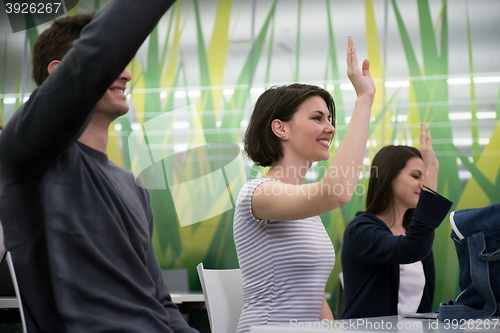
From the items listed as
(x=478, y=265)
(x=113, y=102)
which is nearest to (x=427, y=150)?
(x=478, y=265)

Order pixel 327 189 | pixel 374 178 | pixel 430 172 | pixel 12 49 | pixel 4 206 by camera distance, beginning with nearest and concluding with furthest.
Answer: pixel 4 206
pixel 327 189
pixel 430 172
pixel 374 178
pixel 12 49

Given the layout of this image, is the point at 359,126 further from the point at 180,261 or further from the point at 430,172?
the point at 180,261

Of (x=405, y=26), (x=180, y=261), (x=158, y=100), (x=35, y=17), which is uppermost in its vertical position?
(x=35, y=17)

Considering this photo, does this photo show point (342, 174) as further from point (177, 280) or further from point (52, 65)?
point (177, 280)

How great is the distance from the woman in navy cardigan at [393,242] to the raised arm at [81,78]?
0.95 meters

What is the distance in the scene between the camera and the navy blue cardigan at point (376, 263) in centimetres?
151

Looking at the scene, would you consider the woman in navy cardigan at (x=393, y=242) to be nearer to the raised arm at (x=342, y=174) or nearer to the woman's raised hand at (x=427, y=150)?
the woman's raised hand at (x=427, y=150)

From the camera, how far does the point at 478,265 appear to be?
113 centimetres

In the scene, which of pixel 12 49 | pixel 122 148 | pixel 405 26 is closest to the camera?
pixel 405 26

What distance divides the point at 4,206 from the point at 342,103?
3.22m

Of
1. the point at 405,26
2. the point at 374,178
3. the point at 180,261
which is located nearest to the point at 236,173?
the point at 180,261

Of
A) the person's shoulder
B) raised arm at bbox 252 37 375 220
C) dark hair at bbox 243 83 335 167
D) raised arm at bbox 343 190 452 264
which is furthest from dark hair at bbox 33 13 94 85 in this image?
the person's shoulder

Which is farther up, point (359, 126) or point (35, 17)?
point (35, 17)

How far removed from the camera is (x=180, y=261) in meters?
3.84
